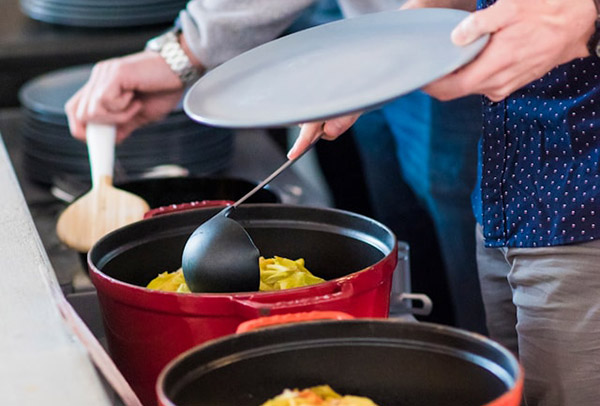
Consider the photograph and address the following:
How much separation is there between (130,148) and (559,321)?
96 cm

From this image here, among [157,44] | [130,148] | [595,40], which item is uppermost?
[595,40]

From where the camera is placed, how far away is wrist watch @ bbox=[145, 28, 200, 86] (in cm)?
165

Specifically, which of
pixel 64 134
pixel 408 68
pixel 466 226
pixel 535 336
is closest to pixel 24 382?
pixel 408 68

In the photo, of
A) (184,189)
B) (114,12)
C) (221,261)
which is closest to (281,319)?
(221,261)

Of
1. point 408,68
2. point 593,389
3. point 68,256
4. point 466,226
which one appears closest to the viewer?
point 408,68

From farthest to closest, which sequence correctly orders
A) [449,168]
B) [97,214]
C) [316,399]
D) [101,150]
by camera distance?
[449,168]
[101,150]
[97,214]
[316,399]

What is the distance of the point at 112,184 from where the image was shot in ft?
4.98

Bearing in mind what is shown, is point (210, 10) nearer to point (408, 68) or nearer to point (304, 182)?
point (304, 182)

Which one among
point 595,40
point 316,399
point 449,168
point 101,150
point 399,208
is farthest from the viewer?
point 399,208

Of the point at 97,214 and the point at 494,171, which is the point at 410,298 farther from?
the point at 97,214

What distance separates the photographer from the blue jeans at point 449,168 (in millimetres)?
2109

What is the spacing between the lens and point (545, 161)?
3.94 ft

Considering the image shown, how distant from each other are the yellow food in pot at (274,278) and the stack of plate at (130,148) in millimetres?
792

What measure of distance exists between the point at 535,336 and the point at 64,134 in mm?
1042
